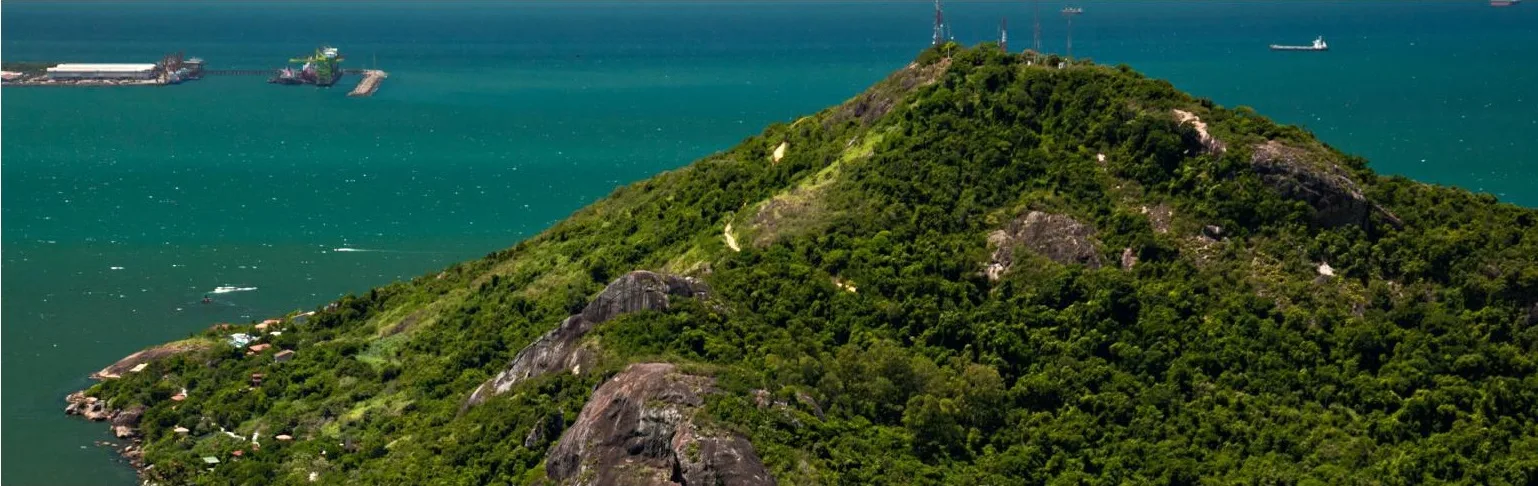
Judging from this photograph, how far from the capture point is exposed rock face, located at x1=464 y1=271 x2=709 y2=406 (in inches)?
2926

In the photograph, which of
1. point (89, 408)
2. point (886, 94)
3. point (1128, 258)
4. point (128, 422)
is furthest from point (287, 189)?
point (1128, 258)

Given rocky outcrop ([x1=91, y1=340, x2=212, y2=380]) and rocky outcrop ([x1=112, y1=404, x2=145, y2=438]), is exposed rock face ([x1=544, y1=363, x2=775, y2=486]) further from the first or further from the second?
rocky outcrop ([x1=91, y1=340, x2=212, y2=380])

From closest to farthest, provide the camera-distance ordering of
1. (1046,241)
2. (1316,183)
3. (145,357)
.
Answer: (1316,183), (1046,241), (145,357)

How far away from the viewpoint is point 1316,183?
77.1 metres

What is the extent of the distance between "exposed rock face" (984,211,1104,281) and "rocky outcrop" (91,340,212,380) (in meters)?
35.6

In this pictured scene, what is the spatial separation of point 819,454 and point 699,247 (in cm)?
2123

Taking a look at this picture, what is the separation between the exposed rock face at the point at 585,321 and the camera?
74.3m

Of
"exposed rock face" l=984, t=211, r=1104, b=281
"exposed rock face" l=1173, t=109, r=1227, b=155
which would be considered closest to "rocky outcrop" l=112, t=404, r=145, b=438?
"exposed rock face" l=984, t=211, r=1104, b=281

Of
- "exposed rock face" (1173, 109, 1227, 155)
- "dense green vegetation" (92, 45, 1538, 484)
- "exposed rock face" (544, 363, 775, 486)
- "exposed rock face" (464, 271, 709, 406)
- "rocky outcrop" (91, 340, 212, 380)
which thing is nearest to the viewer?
"exposed rock face" (544, 363, 775, 486)

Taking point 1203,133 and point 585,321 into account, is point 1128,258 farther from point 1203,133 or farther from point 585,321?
point 585,321

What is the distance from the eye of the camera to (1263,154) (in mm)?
78250

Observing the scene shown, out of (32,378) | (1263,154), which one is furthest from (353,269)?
(1263,154)

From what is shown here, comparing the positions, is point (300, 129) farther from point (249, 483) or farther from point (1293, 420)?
point (1293, 420)

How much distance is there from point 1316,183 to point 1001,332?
12724 mm
